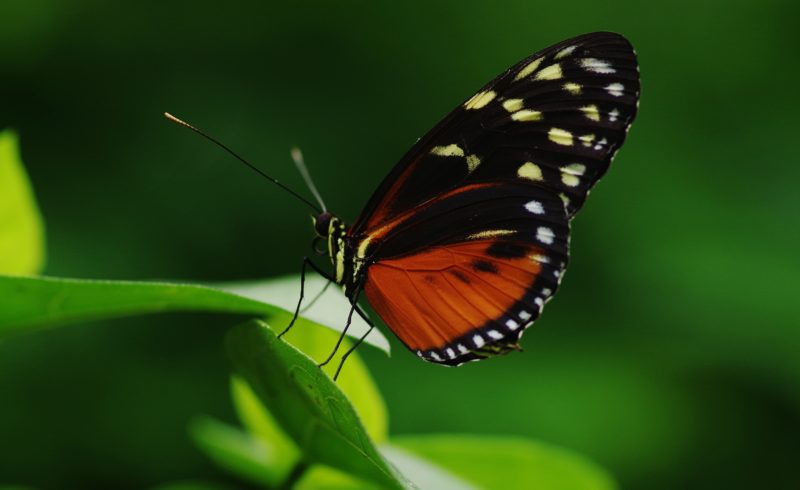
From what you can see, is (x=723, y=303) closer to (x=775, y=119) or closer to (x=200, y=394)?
(x=775, y=119)

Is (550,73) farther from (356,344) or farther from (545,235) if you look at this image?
(356,344)

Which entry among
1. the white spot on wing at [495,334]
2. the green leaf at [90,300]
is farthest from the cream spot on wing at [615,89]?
the green leaf at [90,300]

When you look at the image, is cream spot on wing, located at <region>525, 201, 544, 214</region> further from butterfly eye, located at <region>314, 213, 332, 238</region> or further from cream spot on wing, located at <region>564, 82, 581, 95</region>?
butterfly eye, located at <region>314, 213, 332, 238</region>

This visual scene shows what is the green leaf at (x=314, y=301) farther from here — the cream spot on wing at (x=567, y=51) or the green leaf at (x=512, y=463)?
the cream spot on wing at (x=567, y=51)

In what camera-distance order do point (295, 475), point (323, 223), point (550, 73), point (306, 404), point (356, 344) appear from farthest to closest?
point (323, 223)
point (550, 73)
point (356, 344)
point (295, 475)
point (306, 404)

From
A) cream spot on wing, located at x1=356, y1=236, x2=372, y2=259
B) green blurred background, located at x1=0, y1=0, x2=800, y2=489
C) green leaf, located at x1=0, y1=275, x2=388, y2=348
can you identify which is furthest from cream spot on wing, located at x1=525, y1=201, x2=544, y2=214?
green blurred background, located at x1=0, y1=0, x2=800, y2=489

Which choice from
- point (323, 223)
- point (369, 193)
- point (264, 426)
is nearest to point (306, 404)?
point (264, 426)

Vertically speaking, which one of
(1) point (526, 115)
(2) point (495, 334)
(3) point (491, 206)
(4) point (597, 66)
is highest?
(4) point (597, 66)
